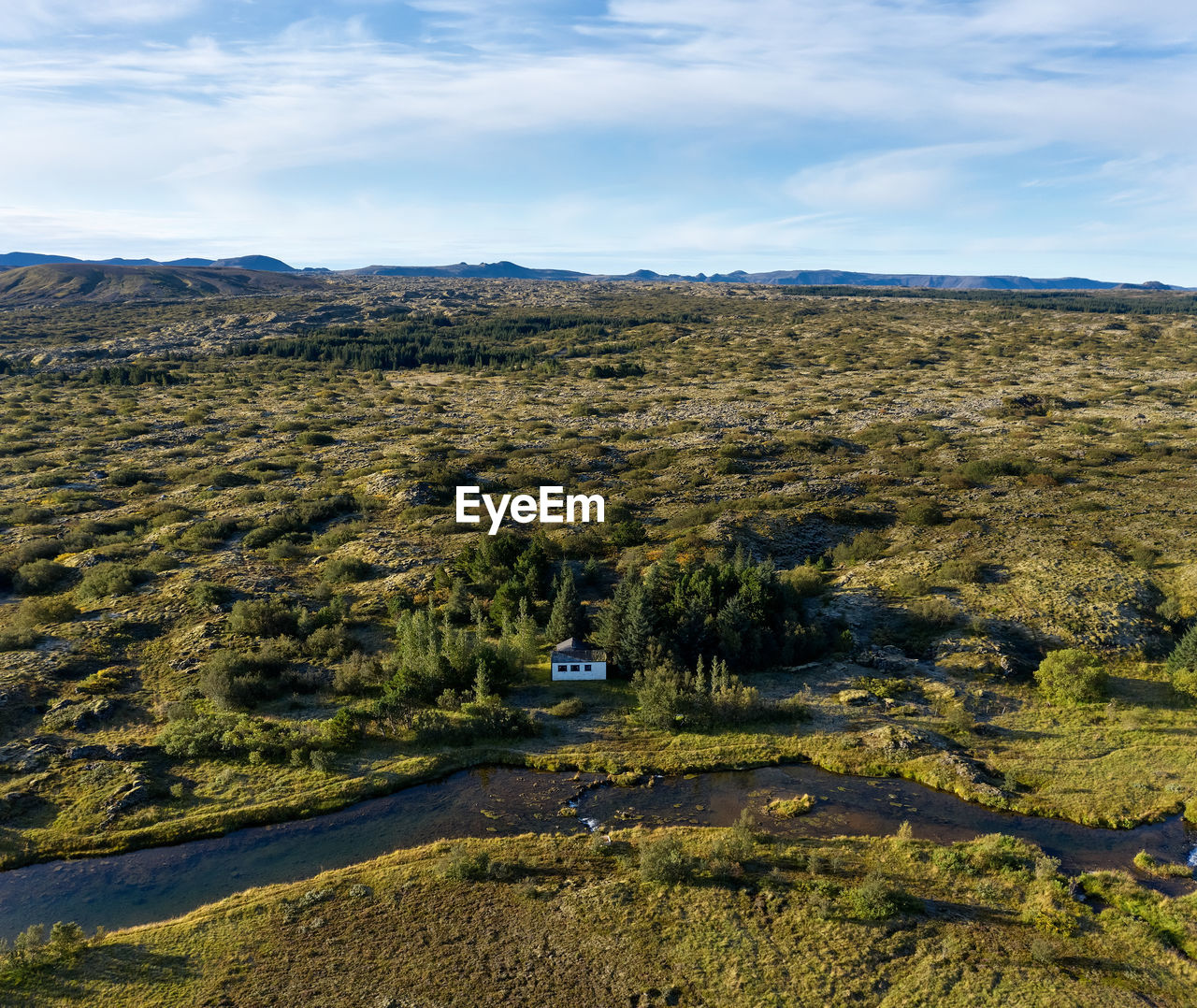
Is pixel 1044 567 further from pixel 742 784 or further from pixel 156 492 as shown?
pixel 156 492

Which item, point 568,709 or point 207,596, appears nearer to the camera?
point 568,709

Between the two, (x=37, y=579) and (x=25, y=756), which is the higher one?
(x=37, y=579)

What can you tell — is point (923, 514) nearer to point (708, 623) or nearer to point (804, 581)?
point (804, 581)

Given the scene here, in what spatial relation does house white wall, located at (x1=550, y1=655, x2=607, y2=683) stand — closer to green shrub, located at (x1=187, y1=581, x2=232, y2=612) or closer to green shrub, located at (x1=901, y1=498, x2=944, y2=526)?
green shrub, located at (x1=187, y1=581, x2=232, y2=612)

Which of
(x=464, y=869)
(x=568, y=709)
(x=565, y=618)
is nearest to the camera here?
(x=464, y=869)

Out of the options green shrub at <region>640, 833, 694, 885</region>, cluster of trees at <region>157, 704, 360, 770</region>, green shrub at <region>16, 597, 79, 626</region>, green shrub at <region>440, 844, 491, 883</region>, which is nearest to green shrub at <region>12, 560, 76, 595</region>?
green shrub at <region>16, 597, 79, 626</region>

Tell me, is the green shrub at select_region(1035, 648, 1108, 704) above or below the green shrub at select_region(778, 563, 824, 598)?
below

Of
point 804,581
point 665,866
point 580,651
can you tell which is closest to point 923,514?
point 804,581
